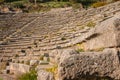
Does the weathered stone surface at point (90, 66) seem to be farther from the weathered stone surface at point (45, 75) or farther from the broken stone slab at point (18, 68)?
the broken stone slab at point (18, 68)

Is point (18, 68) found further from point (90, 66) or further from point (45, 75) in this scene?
point (90, 66)

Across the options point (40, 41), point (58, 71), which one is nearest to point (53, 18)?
point (40, 41)

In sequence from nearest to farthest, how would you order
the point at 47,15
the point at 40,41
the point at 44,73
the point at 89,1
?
the point at 44,73
the point at 40,41
the point at 47,15
the point at 89,1

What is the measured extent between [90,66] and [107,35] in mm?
772

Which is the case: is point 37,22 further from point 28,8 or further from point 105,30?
point 105,30

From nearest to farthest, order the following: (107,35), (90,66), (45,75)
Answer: (90,66) < (45,75) < (107,35)

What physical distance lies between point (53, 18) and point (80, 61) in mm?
19300

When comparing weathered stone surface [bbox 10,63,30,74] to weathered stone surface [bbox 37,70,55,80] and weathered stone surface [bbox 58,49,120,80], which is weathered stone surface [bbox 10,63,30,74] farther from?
weathered stone surface [bbox 58,49,120,80]

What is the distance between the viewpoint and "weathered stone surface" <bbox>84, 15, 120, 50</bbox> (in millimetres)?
4469

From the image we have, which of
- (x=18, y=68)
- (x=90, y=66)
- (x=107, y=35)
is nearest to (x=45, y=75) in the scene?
(x=90, y=66)

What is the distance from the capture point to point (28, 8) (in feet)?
114

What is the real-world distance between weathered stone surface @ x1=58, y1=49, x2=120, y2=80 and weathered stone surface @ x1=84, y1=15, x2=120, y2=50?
0.34 meters

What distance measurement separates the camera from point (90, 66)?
13.5ft

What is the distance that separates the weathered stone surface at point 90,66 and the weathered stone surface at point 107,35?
0.34m
